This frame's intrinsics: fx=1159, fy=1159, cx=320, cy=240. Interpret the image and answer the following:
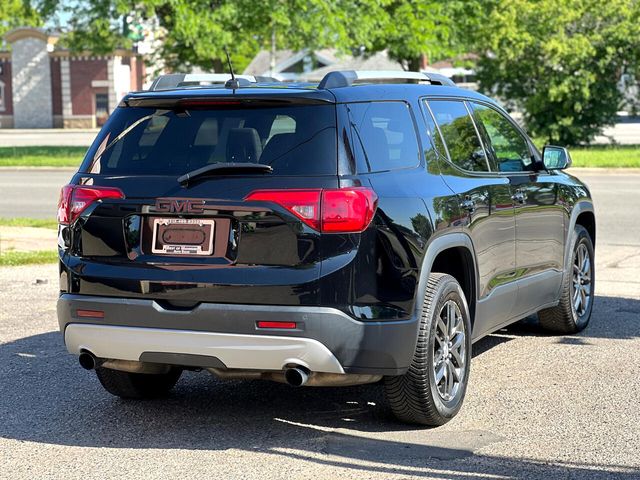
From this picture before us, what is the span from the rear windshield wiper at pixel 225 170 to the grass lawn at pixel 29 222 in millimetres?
10703

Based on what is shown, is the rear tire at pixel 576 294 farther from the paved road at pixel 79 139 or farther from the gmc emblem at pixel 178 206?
the paved road at pixel 79 139

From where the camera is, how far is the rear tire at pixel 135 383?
6.45 meters

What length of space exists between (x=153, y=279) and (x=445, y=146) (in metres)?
1.87

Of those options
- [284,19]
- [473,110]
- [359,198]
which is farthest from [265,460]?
[284,19]

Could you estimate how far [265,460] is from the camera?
539 centimetres

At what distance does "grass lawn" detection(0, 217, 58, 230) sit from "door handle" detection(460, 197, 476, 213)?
1040 centimetres

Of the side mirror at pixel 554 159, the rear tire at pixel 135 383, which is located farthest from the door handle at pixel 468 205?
the rear tire at pixel 135 383

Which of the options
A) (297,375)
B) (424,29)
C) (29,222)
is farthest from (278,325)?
(424,29)

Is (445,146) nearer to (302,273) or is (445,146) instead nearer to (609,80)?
(302,273)

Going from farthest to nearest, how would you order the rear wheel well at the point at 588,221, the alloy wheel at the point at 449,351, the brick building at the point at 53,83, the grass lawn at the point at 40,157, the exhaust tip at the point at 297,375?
the brick building at the point at 53,83 → the grass lawn at the point at 40,157 → the rear wheel well at the point at 588,221 → the alloy wheel at the point at 449,351 → the exhaust tip at the point at 297,375

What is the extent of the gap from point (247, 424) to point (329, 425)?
0.43 m

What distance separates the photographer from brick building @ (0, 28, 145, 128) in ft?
242

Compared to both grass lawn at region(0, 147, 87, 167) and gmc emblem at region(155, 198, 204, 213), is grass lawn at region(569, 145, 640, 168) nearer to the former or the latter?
grass lawn at region(0, 147, 87, 167)

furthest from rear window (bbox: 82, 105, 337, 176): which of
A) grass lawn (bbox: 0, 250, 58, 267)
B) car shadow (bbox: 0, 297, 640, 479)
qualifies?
grass lawn (bbox: 0, 250, 58, 267)
